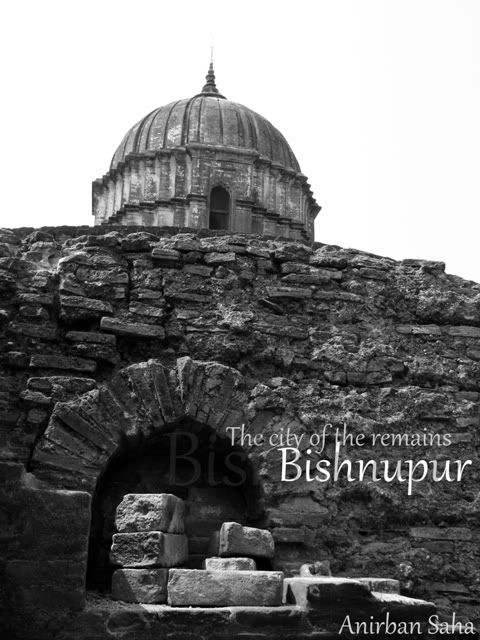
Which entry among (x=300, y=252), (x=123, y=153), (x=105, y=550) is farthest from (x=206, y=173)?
(x=105, y=550)

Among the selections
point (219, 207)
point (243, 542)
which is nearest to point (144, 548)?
point (243, 542)

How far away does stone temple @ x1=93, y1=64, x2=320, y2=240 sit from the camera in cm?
2030

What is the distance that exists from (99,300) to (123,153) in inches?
617

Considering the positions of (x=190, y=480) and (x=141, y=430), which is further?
(x=190, y=480)

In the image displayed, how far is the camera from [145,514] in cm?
525

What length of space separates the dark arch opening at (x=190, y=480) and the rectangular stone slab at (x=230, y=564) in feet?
3.30

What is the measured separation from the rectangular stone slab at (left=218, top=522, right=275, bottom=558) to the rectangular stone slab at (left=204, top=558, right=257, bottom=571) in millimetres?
184

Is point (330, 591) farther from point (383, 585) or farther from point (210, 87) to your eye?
point (210, 87)

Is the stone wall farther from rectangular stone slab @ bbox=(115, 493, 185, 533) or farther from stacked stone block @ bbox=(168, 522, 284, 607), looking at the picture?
stacked stone block @ bbox=(168, 522, 284, 607)

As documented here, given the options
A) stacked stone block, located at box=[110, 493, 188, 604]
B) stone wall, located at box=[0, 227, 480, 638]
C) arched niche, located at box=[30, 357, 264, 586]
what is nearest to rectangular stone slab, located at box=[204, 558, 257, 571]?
stacked stone block, located at box=[110, 493, 188, 604]

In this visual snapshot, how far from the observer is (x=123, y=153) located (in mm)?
21469

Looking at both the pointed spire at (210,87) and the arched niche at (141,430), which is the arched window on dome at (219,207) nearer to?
the pointed spire at (210,87)

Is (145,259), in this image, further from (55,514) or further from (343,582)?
(343,582)

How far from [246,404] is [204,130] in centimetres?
1554
